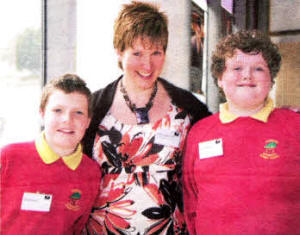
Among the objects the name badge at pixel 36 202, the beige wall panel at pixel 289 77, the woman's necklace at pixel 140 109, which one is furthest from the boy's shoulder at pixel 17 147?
the beige wall panel at pixel 289 77

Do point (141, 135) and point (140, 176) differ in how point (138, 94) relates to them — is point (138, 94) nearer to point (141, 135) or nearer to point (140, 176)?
point (141, 135)

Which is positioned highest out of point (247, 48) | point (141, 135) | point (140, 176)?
point (247, 48)

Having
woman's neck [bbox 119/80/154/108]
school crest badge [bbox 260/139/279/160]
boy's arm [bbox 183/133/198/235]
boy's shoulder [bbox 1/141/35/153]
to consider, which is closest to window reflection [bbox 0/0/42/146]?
boy's shoulder [bbox 1/141/35/153]

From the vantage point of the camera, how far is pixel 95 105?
88cm

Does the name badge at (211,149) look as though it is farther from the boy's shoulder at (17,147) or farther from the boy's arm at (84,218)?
the boy's shoulder at (17,147)

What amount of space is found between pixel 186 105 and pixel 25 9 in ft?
1.68

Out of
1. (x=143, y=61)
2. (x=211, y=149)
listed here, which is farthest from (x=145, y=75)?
(x=211, y=149)

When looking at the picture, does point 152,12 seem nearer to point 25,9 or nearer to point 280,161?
point 25,9

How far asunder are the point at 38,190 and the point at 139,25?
0.49 meters

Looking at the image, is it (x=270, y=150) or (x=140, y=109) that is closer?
(x=270, y=150)

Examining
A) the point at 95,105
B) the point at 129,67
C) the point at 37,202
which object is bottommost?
the point at 37,202

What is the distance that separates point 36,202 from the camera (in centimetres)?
77

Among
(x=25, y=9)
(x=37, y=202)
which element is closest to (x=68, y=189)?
(x=37, y=202)

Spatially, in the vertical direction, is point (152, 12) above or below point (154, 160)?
above
